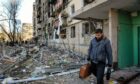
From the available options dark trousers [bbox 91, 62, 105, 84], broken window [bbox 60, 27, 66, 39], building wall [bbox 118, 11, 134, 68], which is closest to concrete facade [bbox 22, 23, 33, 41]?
broken window [bbox 60, 27, 66, 39]

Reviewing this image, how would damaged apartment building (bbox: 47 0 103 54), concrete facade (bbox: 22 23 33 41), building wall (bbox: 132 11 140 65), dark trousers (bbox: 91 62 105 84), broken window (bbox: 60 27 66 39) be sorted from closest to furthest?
dark trousers (bbox: 91 62 105 84) → building wall (bbox: 132 11 140 65) → damaged apartment building (bbox: 47 0 103 54) → broken window (bbox: 60 27 66 39) → concrete facade (bbox: 22 23 33 41)

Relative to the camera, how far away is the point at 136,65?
41.5 feet

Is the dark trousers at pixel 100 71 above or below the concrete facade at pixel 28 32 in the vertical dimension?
below

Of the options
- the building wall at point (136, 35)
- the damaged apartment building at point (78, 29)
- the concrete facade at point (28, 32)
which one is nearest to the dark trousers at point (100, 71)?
the building wall at point (136, 35)

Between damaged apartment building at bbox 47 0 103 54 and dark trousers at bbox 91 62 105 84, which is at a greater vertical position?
damaged apartment building at bbox 47 0 103 54

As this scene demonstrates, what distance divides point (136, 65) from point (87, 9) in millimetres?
3845

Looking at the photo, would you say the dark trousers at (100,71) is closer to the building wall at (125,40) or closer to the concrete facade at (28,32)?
the building wall at (125,40)

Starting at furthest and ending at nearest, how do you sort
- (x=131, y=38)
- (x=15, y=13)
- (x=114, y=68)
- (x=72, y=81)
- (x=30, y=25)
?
1. (x=30, y=25)
2. (x=15, y=13)
3. (x=131, y=38)
4. (x=114, y=68)
5. (x=72, y=81)

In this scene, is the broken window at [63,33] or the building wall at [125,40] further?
the broken window at [63,33]

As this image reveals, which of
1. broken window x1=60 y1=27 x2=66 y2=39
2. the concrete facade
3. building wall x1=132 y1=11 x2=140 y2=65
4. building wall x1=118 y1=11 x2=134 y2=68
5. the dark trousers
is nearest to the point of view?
the dark trousers

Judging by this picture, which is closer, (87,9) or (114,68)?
(114,68)

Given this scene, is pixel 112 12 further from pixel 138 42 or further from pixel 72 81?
pixel 72 81

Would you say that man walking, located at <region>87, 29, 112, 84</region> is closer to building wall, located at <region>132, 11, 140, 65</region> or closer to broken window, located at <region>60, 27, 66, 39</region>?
building wall, located at <region>132, 11, 140, 65</region>

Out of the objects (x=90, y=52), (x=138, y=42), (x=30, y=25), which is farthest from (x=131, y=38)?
(x=30, y=25)
